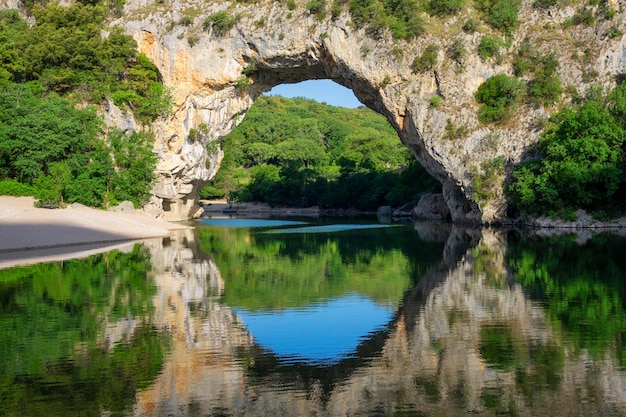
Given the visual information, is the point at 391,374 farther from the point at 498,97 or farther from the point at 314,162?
the point at 314,162

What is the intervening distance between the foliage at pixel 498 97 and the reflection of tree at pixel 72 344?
31.3 meters

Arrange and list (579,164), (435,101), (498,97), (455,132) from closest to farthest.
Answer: (579,164) → (455,132) → (498,97) → (435,101)

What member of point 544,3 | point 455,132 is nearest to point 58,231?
point 455,132

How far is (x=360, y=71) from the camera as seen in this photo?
48344 millimetres

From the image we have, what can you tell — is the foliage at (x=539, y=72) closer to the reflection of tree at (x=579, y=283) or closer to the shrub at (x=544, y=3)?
the shrub at (x=544, y=3)

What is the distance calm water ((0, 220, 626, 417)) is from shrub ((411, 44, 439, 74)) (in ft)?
83.2

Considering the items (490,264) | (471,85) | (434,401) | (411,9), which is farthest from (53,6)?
(434,401)

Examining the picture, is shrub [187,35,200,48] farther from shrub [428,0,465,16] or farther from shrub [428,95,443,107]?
shrub [428,95,443,107]

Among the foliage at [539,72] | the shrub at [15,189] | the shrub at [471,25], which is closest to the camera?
the shrub at [15,189]

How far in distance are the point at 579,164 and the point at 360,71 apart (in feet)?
53.4

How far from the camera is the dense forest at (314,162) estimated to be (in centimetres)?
7594

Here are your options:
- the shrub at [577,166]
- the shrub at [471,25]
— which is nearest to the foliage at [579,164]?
the shrub at [577,166]

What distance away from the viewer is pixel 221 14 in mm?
49656

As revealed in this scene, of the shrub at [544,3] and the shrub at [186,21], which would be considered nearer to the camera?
the shrub at [544,3]
